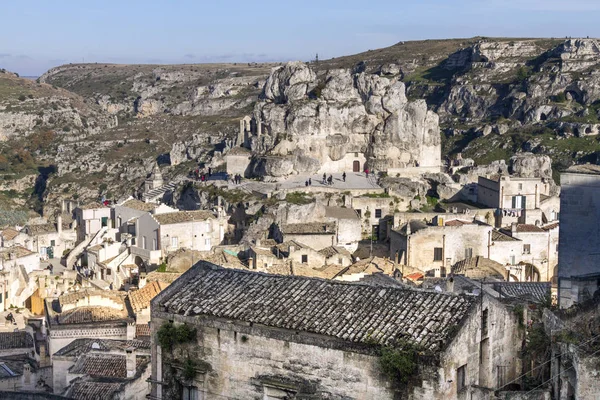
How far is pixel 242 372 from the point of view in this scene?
17688 millimetres

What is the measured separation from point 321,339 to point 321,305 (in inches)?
43.7

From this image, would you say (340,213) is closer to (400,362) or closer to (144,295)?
(144,295)

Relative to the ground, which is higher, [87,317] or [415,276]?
[87,317]

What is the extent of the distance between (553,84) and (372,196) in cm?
5740

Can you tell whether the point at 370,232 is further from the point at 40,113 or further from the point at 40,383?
the point at 40,113

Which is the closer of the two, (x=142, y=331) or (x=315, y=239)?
(x=142, y=331)

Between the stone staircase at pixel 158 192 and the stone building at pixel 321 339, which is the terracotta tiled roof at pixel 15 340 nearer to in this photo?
the stone building at pixel 321 339

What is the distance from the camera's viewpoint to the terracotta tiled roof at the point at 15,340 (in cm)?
3121

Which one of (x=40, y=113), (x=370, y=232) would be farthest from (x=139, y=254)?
(x=40, y=113)

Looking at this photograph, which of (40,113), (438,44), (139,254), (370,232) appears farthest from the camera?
(438,44)

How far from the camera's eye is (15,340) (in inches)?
1245

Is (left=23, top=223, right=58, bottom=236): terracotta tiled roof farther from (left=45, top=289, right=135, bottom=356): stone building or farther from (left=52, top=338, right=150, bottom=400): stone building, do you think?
(left=52, top=338, right=150, bottom=400): stone building

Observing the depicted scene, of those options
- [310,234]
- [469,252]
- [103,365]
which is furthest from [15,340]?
[469,252]

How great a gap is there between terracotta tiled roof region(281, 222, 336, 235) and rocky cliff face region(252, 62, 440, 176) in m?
10.1
